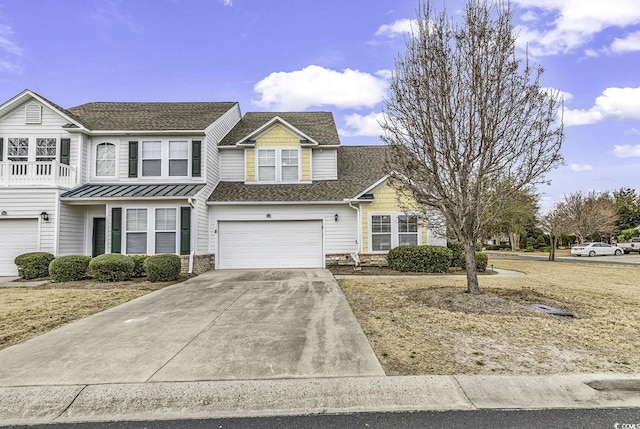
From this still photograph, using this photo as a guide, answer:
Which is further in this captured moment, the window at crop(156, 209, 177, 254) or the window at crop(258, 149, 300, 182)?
the window at crop(258, 149, 300, 182)

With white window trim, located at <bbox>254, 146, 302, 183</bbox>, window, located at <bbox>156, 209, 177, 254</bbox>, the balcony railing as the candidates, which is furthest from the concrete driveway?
white window trim, located at <bbox>254, 146, 302, 183</bbox>

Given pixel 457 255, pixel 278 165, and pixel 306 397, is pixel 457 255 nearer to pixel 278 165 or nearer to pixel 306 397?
pixel 278 165

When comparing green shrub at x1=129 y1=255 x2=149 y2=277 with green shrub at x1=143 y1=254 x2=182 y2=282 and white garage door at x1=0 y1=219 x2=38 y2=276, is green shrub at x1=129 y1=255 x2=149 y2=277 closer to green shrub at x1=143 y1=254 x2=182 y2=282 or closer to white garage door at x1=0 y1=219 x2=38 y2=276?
green shrub at x1=143 y1=254 x2=182 y2=282

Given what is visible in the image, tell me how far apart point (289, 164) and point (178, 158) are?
487 centimetres

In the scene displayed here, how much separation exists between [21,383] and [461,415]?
15.5ft

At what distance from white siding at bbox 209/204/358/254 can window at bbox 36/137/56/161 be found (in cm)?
718

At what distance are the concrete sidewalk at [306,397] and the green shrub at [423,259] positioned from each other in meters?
10.1

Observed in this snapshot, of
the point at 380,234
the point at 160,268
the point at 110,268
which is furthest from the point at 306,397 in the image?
the point at 380,234

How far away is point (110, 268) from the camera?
1177cm

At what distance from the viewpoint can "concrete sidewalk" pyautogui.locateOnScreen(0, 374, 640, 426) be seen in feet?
11.4

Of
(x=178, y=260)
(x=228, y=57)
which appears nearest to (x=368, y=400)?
(x=178, y=260)

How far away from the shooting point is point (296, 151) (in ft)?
54.5

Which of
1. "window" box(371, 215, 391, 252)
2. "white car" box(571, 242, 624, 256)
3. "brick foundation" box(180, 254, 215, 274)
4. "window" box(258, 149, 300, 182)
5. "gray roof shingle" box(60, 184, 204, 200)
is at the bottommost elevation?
"white car" box(571, 242, 624, 256)

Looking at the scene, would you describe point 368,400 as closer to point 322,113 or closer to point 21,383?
point 21,383
